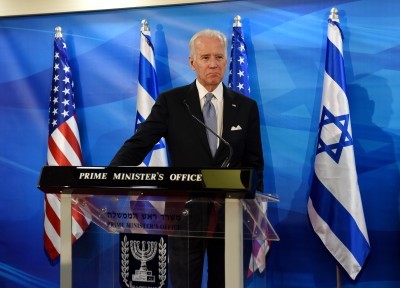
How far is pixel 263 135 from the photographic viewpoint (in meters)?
4.03

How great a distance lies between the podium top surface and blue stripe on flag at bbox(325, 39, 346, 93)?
2362 mm

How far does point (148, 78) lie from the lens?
4082 millimetres

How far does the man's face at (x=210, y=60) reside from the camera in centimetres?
242

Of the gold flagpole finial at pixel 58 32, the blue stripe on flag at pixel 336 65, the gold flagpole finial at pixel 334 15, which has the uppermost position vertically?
the gold flagpole finial at pixel 58 32

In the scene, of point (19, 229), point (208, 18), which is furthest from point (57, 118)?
point (208, 18)

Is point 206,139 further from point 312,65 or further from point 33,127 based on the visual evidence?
point 33,127

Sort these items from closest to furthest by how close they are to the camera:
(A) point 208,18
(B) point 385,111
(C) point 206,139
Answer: (C) point 206,139 → (B) point 385,111 → (A) point 208,18

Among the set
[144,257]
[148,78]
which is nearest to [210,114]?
[144,257]

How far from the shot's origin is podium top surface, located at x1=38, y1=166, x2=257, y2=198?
4.89 feet

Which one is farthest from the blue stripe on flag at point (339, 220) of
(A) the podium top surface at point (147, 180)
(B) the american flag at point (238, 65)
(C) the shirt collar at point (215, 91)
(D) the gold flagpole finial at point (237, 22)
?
(A) the podium top surface at point (147, 180)

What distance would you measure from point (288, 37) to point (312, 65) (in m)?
0.28

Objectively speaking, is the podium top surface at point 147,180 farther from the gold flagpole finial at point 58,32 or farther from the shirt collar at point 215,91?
the gold flagpole finial at point 58,32

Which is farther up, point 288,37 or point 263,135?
point 288,37

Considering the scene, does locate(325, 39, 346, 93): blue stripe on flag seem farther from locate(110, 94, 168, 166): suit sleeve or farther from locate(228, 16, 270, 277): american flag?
locate(110, 94, 168, 166): suit sleeve
